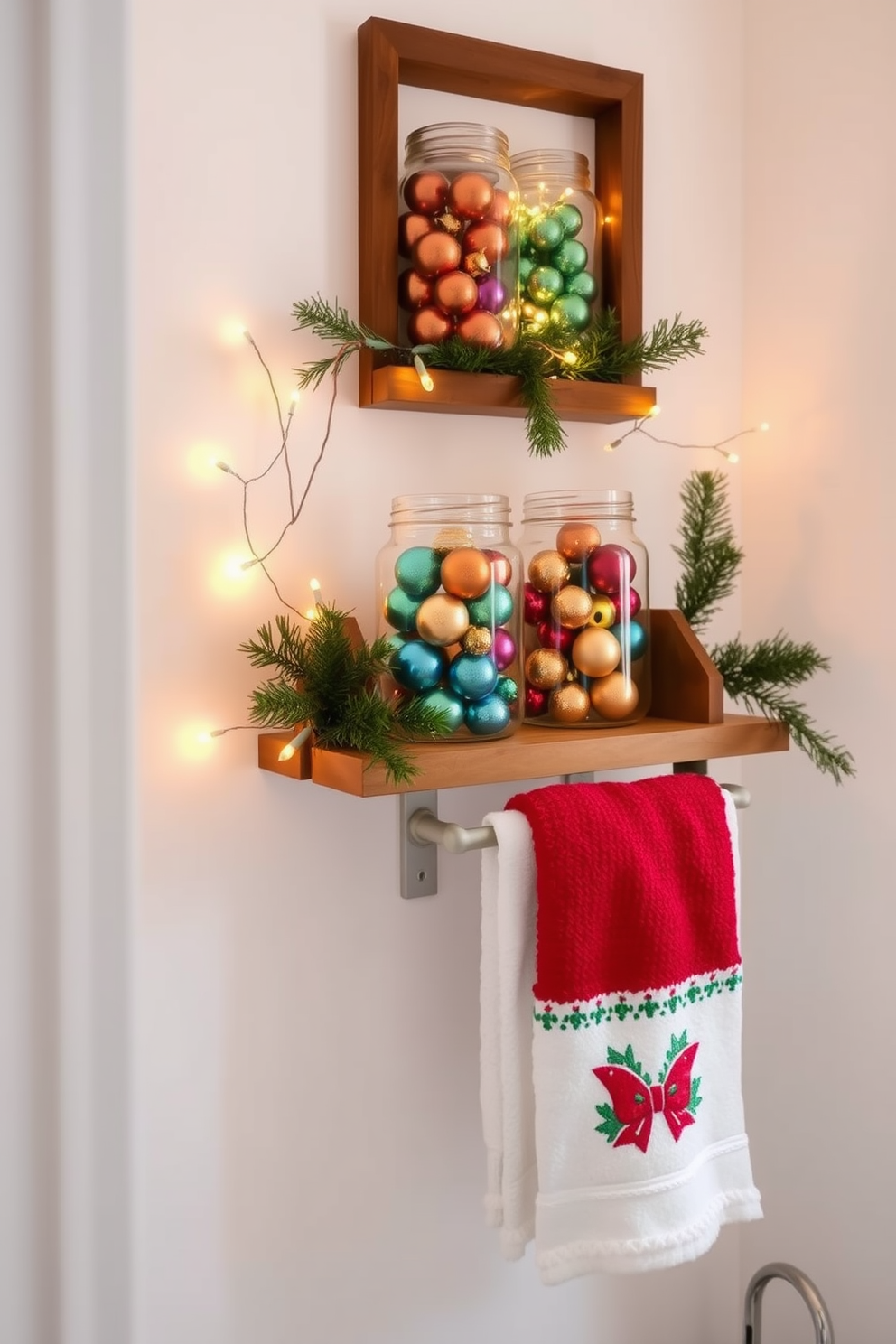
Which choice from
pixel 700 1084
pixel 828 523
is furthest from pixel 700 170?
pixel 700 1084

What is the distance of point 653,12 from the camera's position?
1181 millimetres

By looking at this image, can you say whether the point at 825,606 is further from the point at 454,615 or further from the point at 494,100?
the point at 494,100

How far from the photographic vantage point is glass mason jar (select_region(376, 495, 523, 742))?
2.97ft

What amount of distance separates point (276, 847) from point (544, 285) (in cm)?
55

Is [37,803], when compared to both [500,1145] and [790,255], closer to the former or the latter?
[500,1145]

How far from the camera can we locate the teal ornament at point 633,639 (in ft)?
3.29

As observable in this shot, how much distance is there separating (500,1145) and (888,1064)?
0.41 metres

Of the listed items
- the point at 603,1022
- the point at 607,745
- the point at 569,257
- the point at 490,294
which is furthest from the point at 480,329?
the point at 603,1022

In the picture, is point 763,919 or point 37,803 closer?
point 37,803

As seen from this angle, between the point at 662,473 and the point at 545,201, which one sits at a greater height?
the point at 545,201

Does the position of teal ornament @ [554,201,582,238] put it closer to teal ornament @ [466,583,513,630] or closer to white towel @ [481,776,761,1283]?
teal ornament @ [466,583,513,630]

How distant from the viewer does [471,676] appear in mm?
906

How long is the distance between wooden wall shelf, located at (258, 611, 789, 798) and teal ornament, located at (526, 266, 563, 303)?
303 mm

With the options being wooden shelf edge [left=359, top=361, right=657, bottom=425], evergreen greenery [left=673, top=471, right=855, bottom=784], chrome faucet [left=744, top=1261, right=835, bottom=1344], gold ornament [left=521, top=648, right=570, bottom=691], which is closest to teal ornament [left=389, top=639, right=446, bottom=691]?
gold ornament [left=521, top=648, right=570, bottom=691]
